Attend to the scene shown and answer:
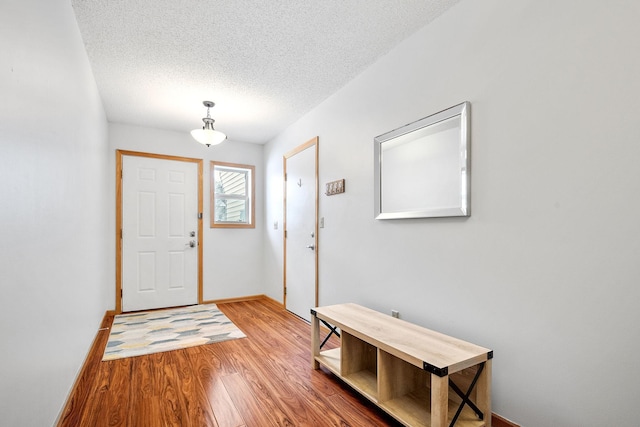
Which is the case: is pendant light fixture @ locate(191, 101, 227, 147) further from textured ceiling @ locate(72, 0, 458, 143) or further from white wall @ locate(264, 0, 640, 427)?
white wall @ locate(264, 0, 640, 427)

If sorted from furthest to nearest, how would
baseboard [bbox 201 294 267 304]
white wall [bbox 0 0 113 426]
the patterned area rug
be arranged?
baseboard [bbox 201 294 267 304] → the patterned area rug → white wall [bbox 0 0 113 426]

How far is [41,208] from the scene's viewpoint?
138 cm

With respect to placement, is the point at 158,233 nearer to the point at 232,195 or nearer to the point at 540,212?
the point at 232,195

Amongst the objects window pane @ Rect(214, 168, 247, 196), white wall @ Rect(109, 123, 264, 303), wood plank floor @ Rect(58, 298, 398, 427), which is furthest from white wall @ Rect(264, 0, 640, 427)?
window pane @ Rect(214, 168, 247, 196)

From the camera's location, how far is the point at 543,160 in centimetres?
149

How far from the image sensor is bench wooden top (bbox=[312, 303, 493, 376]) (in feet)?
4.83

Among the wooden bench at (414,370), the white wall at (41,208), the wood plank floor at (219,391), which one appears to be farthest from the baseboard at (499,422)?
the white wall at (41,208)

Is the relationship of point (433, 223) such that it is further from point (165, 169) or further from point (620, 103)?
point (165, 169)

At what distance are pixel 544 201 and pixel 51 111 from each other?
248 cm

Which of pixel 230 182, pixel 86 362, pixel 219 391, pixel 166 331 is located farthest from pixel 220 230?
pixel 219 391

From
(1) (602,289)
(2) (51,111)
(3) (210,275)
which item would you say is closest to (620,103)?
(1) (602,289)

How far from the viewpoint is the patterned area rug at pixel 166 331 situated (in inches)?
111

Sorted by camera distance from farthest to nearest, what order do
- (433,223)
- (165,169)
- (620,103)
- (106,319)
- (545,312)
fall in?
(165,169) < (106,319) < (433,223) < (545,312) < (620,103)

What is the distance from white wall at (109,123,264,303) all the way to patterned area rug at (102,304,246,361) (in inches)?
22.7
